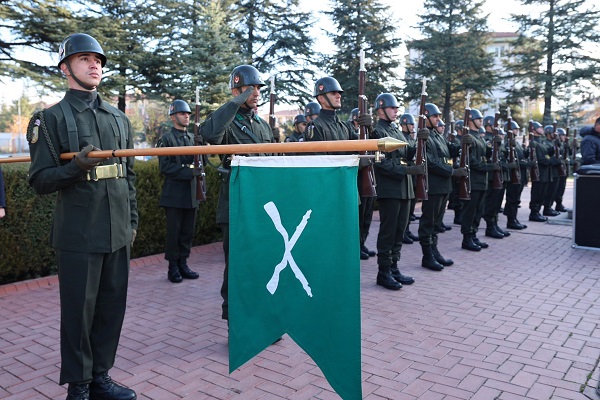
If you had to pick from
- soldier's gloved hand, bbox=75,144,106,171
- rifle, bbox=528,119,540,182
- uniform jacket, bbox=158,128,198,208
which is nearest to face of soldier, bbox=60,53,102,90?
soldier's gloved hand, bbox=75,144,106,171

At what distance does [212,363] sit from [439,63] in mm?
29244

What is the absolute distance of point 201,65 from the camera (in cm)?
1931

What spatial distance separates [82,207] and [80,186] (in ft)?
0.44

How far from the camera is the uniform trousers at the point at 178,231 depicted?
6906mm

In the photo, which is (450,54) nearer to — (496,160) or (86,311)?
(496,160)

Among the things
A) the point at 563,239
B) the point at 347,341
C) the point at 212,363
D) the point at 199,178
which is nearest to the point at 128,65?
the point at 199,178

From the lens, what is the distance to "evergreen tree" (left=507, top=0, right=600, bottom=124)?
31.5 metres

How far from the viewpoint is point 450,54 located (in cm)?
3012

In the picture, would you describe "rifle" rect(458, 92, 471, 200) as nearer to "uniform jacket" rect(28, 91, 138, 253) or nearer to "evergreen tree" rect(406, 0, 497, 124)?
"uniform jacket" rect(28, 91, 138, 253)

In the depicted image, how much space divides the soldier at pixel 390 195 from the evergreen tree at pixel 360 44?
21.1 meters

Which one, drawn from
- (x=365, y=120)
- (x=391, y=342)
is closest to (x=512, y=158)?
(x=365, y=120)

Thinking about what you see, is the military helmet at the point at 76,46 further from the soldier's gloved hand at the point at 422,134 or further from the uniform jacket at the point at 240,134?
the soldier's gloved hand at the point at 422,134

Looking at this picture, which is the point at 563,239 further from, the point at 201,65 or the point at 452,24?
the point at 452,24

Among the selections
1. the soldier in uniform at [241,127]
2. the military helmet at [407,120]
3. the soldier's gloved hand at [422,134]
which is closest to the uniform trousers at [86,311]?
the soldier in uniform at [241,127]
